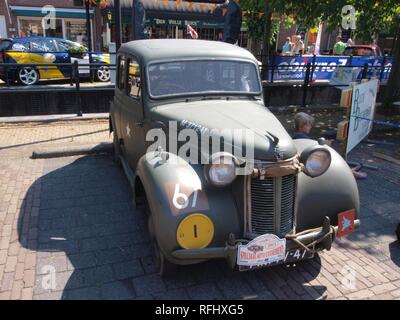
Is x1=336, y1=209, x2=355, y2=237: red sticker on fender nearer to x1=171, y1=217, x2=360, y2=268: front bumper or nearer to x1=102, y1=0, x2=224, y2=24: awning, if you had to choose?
x1=171, y1=217, x2=360, y2=268: front bumper

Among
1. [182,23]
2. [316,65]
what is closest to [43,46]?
[316,65]

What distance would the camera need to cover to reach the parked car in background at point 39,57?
40.3 feet

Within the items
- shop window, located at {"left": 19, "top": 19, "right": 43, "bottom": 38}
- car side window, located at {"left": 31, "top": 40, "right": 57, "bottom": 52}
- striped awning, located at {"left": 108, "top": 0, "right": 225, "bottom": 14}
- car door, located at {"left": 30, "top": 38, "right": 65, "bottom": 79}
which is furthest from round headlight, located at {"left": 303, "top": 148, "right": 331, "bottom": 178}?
shop window, located at {"left": 19, "top": 19, "right": 43, "bottom": 38}

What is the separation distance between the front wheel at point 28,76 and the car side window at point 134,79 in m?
8.80

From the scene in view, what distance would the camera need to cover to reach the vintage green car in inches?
119

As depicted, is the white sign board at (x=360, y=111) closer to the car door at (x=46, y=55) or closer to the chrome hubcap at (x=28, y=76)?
the car door at (x=46, y=55)

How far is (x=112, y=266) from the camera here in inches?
144

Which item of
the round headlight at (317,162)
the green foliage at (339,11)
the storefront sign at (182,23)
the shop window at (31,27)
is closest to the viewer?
the round headlight at (317,162)

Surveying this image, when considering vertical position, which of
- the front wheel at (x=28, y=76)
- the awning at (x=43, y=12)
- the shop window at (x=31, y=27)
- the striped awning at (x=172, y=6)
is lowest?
the front wheel at (x=28, y=76)

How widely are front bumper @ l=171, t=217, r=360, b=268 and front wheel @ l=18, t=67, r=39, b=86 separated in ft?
37.3

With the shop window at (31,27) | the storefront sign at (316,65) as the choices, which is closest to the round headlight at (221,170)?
the storefront sign at (316,65)

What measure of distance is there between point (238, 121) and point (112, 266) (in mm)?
1908
